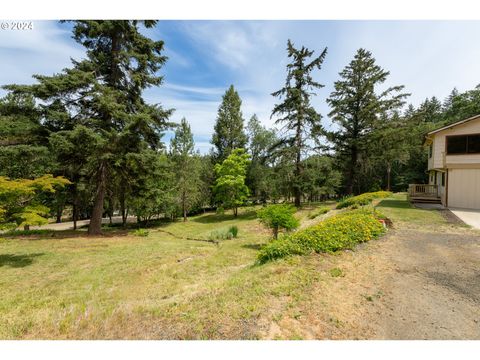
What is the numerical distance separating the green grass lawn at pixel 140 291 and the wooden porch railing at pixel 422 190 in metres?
15.5

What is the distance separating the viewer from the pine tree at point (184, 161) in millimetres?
27594

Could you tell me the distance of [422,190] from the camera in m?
19.5

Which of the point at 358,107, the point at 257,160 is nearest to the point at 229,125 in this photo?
the point at 257,160

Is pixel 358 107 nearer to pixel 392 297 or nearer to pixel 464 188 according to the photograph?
pixel 464 188

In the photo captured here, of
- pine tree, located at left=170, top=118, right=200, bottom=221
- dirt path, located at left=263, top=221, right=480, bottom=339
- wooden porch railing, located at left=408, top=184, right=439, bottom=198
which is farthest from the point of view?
pine tree, located at left=170, top=118, right=200, bottom=221

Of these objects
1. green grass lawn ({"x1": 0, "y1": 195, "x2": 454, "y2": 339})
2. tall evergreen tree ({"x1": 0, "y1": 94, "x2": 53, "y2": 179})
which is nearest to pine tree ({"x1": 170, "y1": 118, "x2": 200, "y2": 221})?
tall evergreen tree ({"x1": 0, "y1": 94, "x2": 53, "y2": 179})

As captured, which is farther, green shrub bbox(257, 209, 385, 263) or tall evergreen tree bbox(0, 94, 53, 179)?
tall evergreen tree bbox(0, 94, 53, 179)

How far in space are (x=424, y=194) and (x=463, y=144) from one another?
477 cm

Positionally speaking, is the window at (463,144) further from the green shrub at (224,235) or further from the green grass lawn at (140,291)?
the green shrub at (224,235)

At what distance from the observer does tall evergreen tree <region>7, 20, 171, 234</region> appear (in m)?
13.6

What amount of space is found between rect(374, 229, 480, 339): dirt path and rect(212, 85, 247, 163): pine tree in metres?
29.3

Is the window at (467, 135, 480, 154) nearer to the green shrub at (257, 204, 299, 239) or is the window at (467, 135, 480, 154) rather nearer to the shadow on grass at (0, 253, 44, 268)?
the green shrub at (257, 204, 299, 239)

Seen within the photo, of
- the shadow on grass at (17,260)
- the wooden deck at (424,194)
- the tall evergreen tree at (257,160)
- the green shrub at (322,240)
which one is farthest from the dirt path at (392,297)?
the tall evergreen tree at (257,160)

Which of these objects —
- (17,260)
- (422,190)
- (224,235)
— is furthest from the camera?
(422,190)
